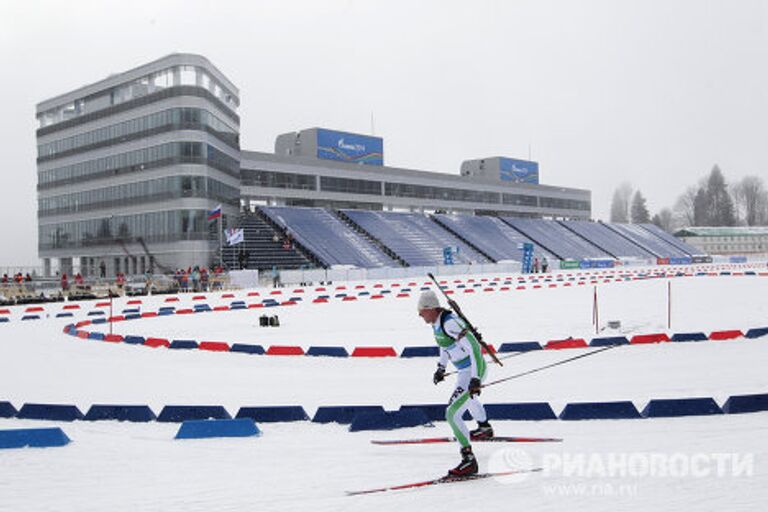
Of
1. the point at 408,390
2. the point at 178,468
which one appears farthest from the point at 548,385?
the point at 178,468

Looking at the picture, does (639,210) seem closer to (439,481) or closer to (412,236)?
(412,236)

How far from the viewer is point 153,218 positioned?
174ft

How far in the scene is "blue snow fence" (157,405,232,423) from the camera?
859 cm

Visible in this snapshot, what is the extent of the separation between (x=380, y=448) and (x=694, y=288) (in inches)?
1079

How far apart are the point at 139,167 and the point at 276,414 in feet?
165

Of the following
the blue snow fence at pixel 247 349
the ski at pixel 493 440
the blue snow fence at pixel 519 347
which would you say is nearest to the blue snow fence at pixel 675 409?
the ski at pixel 493 440

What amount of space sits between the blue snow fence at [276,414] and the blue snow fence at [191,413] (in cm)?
23

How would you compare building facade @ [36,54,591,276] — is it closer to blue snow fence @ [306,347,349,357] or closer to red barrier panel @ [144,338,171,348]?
red barrier panel @ [144,338,171,348]

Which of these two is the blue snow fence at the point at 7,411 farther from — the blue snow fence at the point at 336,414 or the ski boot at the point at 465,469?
the ski boot at the point at 465,469

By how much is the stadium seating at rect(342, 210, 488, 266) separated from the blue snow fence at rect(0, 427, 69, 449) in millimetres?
51724

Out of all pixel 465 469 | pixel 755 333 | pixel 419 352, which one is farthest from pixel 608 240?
pixel 465 469

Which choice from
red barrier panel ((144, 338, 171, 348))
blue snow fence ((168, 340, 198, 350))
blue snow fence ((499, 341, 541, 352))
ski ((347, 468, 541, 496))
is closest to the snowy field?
ski ((347, 468, 541, 496))

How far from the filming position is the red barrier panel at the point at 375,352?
13.4 m

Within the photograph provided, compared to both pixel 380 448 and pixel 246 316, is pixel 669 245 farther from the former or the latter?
pixel 380 448
